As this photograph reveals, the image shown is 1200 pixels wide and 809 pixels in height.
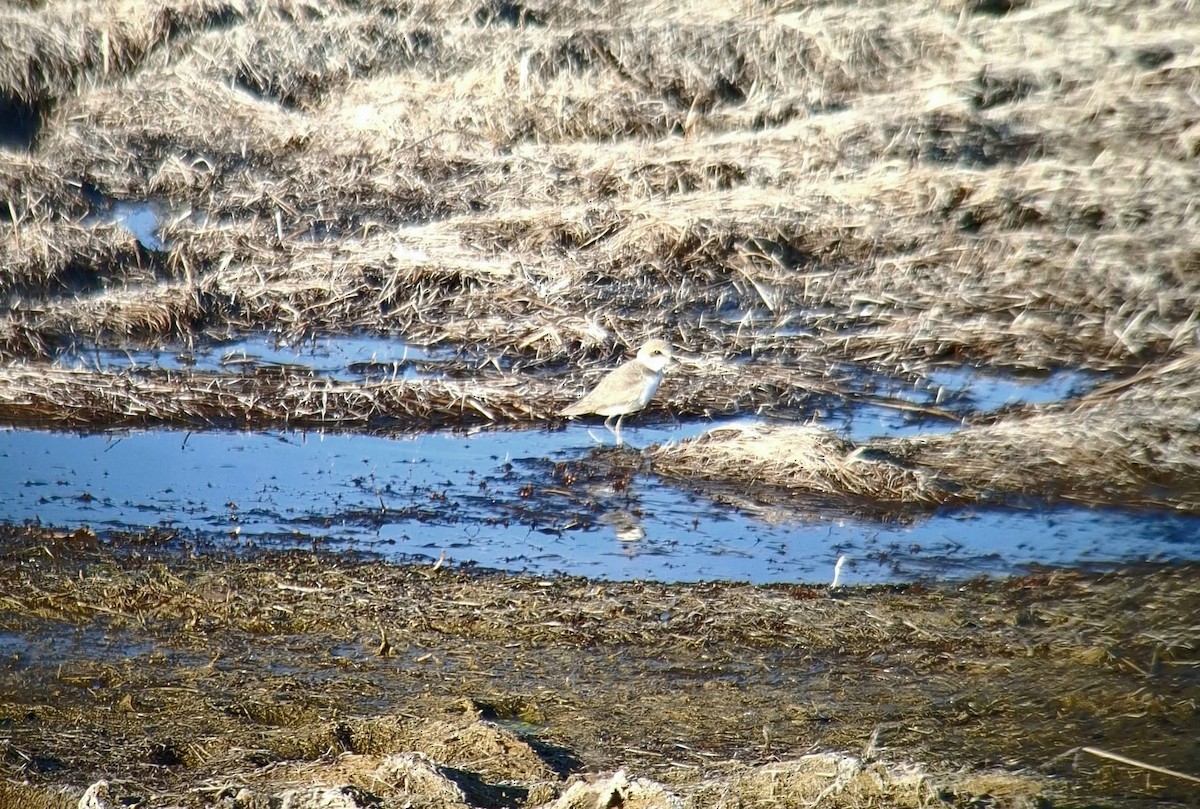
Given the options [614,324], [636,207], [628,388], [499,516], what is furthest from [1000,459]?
[636,207]

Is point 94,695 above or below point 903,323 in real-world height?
above

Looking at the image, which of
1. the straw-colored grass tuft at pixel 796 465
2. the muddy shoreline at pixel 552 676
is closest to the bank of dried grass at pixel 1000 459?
the straw-colored grass tuft at pixel 796 465

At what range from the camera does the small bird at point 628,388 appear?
9117mm

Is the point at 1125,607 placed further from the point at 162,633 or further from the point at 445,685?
A: the point at 162,633

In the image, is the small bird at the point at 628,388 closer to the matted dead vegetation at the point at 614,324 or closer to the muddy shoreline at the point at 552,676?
the matted dead vegetation at the point at 614,324

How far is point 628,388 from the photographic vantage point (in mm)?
9125

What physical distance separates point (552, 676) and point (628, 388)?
12.4 feet

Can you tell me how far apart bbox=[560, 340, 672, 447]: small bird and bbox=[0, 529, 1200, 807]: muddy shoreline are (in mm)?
2500

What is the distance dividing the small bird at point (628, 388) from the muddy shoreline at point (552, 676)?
250cm

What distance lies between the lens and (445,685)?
5.46m

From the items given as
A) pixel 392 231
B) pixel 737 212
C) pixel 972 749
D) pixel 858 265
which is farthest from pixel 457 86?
pixel 972 749

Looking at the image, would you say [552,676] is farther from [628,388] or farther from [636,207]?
[636,207]

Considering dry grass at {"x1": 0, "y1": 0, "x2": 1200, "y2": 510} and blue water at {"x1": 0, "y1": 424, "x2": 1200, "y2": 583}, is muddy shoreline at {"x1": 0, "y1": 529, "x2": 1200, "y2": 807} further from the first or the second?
dry grass at {"x1": 0, "y1": 0, "x2": 1200, "y2": 510}

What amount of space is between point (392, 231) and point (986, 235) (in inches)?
224
